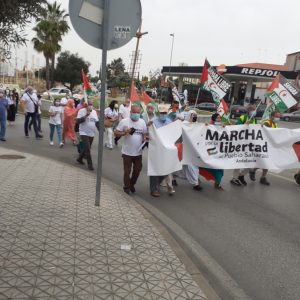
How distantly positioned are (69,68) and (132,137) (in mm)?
59285

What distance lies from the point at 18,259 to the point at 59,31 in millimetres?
44134

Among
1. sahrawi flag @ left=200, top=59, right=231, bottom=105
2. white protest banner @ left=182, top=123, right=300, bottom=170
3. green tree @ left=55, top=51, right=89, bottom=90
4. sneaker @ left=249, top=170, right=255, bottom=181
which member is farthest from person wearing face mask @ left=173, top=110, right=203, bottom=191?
green tree @ left=55, top=51, right=89, bottom=90

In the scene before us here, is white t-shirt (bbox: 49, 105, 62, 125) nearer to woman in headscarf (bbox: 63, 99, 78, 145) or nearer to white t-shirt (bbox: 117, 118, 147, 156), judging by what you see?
woman in headscarf (bbox: 63, 99, 78, 145)

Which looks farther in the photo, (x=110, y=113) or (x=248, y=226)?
(x=110, y=113)

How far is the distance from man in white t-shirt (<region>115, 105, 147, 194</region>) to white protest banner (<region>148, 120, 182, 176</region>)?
0.21 meters

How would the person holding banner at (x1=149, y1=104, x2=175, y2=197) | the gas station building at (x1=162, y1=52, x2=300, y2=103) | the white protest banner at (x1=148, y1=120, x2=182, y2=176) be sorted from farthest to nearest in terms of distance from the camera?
the gas station building at (x1=162, y1=52, x2=300, y2=103), the person holding banner at (x1=149, y1=104, x2=175, y2=197), the white protest banner at (x1=148, y1=120, x2=182, y2=176)

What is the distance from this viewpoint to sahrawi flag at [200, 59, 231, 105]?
30.5ft

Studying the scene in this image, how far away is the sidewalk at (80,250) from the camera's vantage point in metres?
3.51

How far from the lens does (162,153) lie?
24.4 feet

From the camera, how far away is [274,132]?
8969 mm

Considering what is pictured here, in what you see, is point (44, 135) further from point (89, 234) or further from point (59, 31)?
point (59, 31)

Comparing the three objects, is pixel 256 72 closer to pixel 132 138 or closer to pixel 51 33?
pixel 51 33

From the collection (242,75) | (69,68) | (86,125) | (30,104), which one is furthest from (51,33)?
(86,125)

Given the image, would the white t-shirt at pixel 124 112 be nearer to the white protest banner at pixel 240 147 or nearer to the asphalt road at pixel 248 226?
the asphalt road at pixel 248 226
